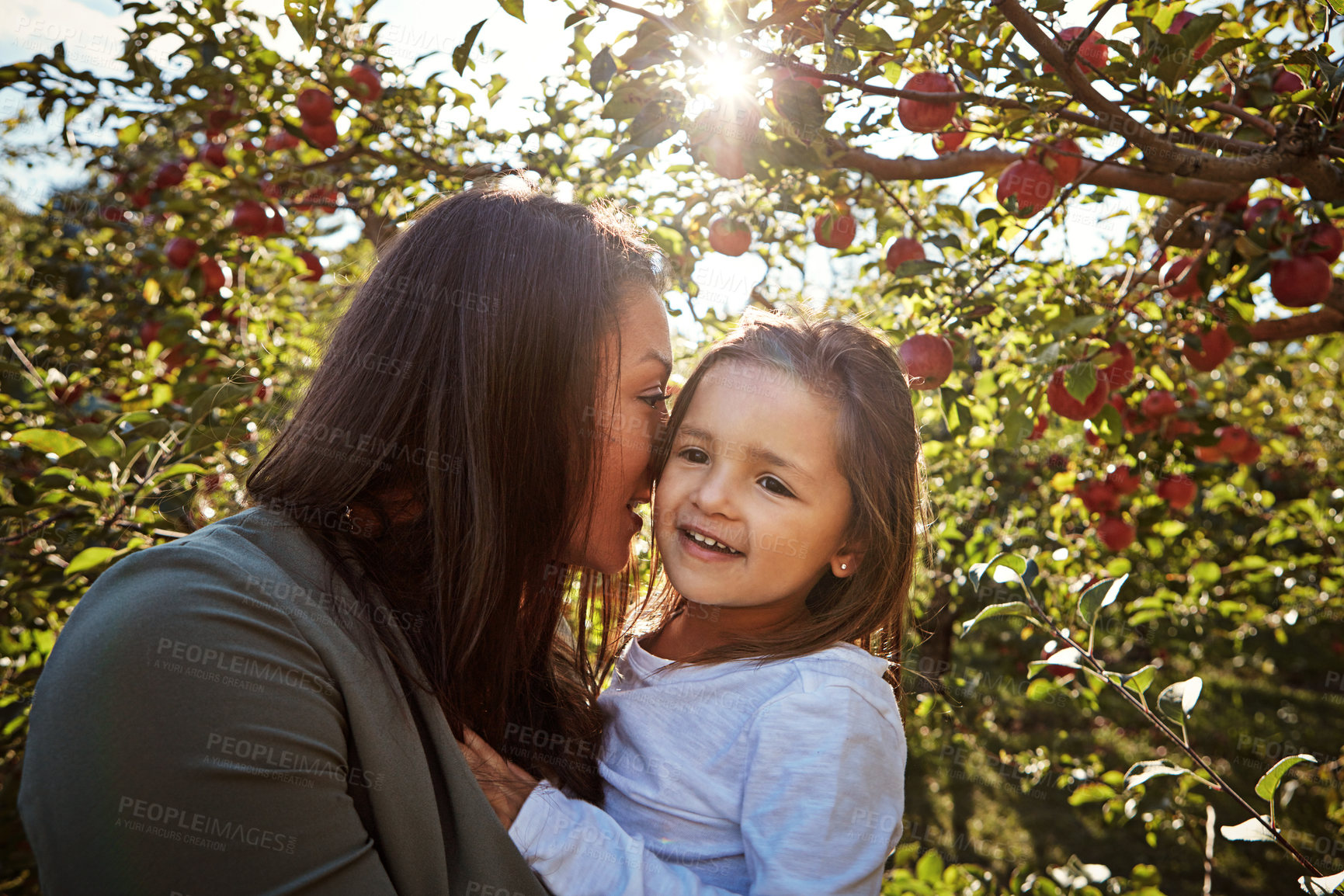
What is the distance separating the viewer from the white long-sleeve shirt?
109 cm

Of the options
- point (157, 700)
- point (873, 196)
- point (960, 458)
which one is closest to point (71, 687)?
point (157, 700)

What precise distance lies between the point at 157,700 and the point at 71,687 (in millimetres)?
79

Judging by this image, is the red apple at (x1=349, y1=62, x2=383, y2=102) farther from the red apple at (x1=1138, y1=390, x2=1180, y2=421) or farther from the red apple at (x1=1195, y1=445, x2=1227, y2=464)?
the red apple at (x1=1195, y1=445, x2=1227, y2=464)

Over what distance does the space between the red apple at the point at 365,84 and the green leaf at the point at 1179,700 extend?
2.21 metres

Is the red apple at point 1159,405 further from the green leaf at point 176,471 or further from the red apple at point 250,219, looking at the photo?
the red apple at point 250,219

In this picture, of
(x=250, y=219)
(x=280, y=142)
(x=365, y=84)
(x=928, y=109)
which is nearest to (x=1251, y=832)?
(x=928, y=109)

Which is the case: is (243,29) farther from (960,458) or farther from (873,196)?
(960,458)

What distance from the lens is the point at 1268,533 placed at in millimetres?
2885

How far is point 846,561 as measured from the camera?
159 cm

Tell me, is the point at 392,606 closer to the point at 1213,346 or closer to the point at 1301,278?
the point at 1301,278

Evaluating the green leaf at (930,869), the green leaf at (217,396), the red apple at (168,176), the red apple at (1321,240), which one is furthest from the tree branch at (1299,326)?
the red apple at (168,176)

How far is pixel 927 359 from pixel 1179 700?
781 millimetres

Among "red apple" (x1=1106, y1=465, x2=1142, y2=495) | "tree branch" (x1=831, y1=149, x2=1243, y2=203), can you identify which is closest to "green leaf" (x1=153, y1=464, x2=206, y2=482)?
"tree branch" (x1=831, y1=149, x2=1243, y2=203)

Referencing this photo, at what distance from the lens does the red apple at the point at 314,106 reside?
2.40 m
